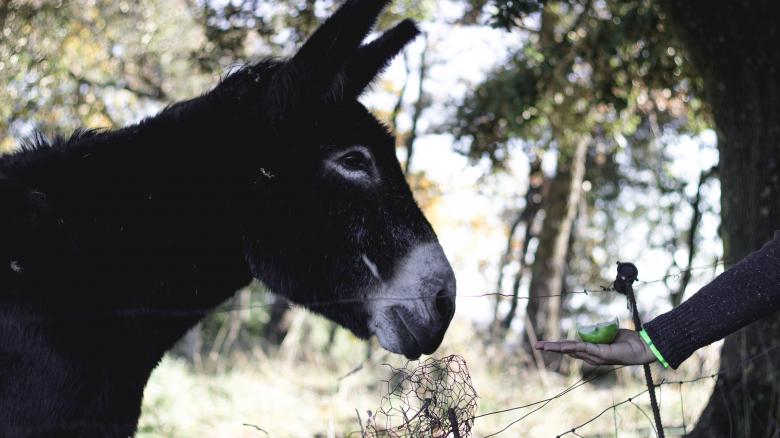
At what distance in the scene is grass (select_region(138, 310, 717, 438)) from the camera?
19.7 feet

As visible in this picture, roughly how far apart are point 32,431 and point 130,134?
1.22 metres

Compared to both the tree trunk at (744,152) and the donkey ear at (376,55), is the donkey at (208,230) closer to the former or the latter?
the donkey ear at (376,55)

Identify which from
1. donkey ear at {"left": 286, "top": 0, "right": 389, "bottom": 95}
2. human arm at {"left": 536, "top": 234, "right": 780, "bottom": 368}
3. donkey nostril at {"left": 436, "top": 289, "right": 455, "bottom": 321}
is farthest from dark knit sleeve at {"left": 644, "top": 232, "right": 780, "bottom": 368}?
donkey ear at {"left": 286, "top": 0, "right": 389, "bottom": 95}

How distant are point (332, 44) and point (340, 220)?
0.71 meters

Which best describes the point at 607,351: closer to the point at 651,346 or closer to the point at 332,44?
the point at 651,346

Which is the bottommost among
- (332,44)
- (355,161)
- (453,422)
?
(453,422)

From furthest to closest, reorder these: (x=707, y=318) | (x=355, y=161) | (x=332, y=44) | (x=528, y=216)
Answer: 1. (x=528, y=216)
2. (x=355, y=161)
3. (x=332, y=44)
4. (x=707, y=318)

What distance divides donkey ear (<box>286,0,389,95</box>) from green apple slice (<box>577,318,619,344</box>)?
143 centimetres

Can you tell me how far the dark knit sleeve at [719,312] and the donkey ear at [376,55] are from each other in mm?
1621

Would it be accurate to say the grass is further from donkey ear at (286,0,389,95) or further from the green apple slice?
donkey ear at (286,0,389,95)

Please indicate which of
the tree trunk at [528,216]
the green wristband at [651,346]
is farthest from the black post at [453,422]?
the tree trunk at [528,216]

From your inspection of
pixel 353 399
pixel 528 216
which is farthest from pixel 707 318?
pixel 528 216

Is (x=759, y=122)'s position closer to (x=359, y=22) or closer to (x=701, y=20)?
(x=701, y=20)

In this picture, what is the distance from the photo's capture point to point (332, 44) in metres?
2.54
